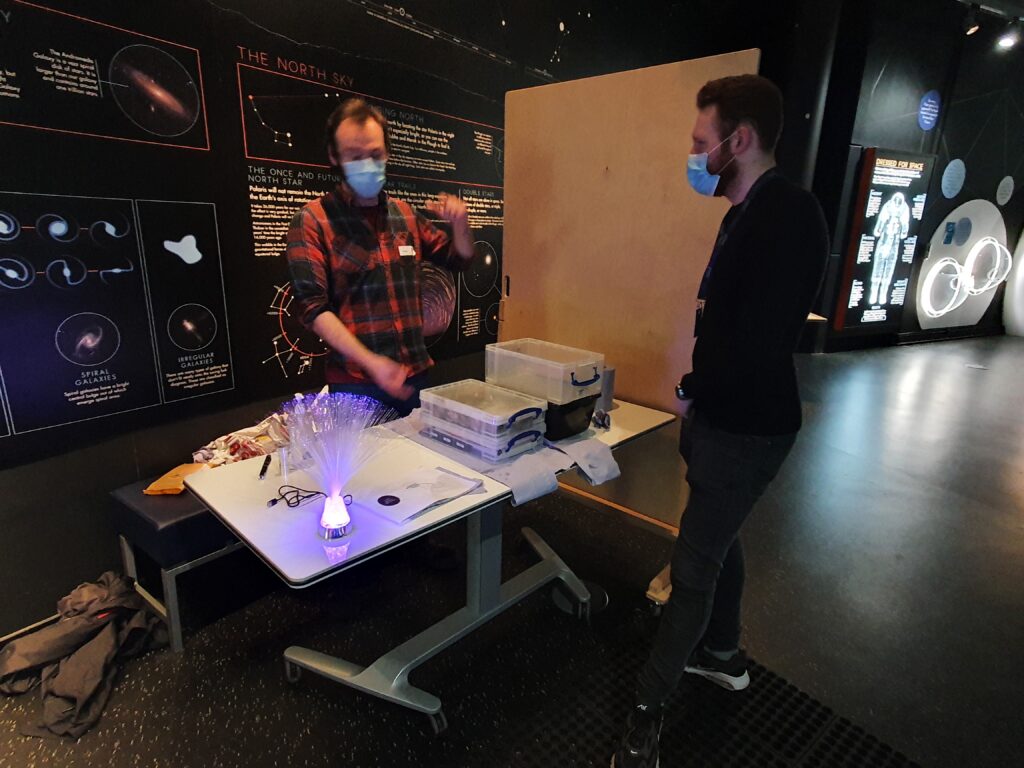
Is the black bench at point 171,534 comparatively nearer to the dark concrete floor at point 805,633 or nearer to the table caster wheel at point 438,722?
the dark concrete floor at point 805,633

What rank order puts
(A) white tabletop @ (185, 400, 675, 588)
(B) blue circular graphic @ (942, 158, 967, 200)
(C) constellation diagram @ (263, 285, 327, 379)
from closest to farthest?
1. (A) white tabletop @ (185, 400, 675, 588)
2. (C) constellation diagram @ (263, 285, 327, 379)
3. (B) blue circular graphic @ (942, 158, 967, 200)

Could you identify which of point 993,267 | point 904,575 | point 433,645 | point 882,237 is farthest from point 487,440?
point 993,267

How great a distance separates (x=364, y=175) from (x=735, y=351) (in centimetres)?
113

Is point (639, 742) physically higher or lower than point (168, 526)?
lower

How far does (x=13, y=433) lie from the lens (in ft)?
5.43

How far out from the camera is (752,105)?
4.05 feet

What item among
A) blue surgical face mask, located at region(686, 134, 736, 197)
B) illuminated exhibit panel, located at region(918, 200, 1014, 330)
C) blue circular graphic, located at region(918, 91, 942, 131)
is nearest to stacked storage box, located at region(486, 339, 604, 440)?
blue surgical face mask, located at region(686, 134, 736, 197)

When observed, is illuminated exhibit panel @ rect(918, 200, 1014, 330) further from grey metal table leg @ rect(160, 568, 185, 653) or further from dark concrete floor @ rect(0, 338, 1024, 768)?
grey metal table leg @ rect(160, 568, 185, 653)

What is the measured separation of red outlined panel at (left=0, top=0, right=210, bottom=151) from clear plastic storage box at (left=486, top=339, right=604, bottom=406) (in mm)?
1259

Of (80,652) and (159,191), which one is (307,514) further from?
(159,191)

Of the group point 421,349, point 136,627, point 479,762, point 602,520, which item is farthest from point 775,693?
point 136,627

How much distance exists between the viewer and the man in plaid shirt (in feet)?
5.37

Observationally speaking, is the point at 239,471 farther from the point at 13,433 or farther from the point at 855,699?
the point at 855,699

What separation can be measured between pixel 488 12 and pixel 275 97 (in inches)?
53.3
